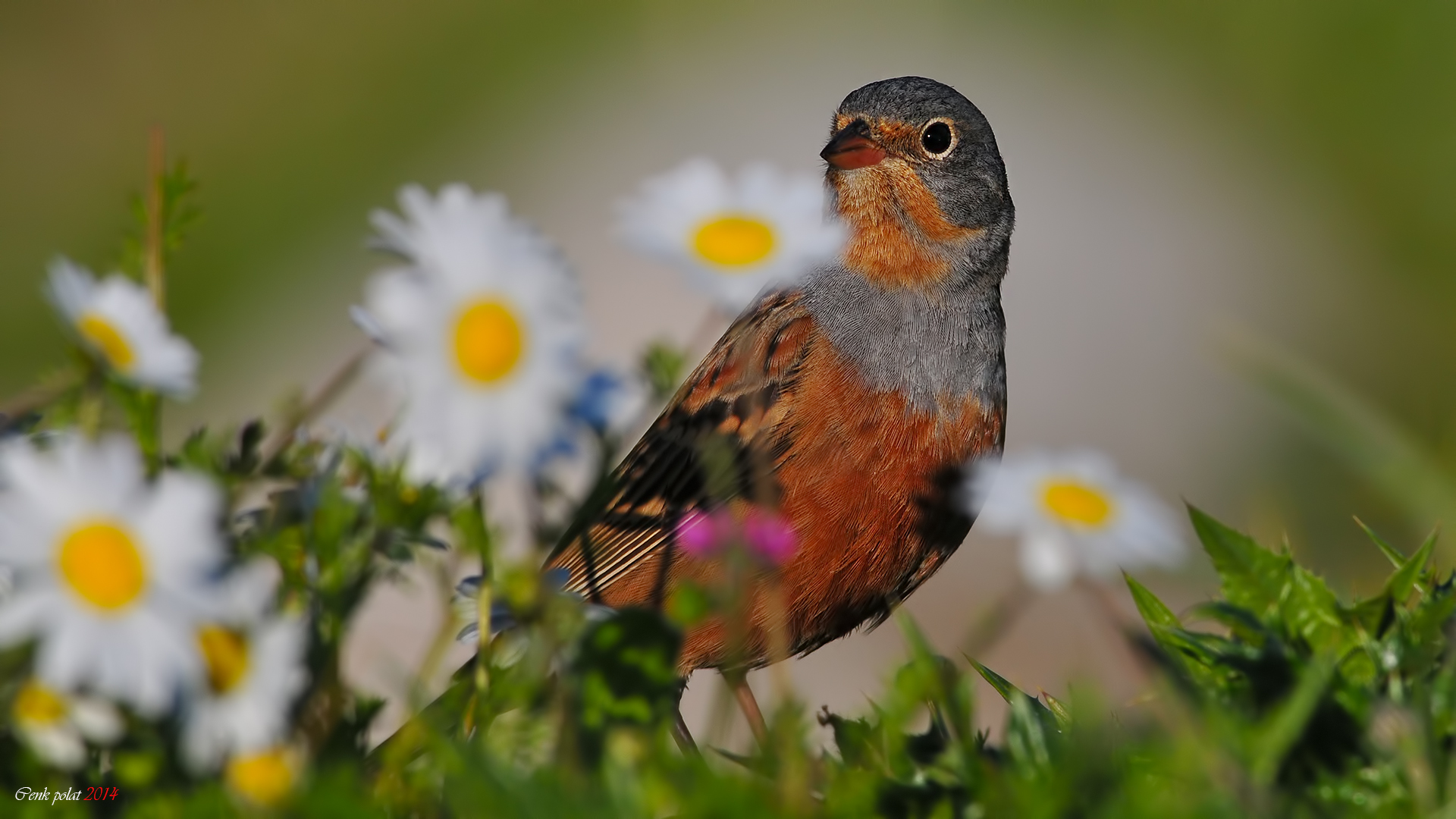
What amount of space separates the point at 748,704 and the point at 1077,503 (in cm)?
210

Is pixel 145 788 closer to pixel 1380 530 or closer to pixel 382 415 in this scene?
pixel 382 415

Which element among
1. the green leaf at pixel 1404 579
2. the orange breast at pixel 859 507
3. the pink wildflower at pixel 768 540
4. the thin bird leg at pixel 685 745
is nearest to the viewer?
the thin bird leg at pixel 685 745

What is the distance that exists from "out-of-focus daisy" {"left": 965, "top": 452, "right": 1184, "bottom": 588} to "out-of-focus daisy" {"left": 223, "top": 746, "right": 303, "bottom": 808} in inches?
35.7

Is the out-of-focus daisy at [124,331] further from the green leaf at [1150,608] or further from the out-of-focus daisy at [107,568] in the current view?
the green leaf at [1150,608]

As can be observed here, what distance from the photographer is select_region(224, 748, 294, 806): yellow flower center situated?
5.98 ft

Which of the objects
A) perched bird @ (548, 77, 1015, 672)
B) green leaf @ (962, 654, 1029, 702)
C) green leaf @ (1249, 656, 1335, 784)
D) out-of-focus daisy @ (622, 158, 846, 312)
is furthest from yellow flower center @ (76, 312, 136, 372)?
perched bird @ (548, 77, 1015, 672)

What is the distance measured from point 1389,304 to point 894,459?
7.26 m

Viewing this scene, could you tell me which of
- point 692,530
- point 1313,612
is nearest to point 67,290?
point 1313,612

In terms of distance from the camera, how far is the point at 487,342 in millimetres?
1869

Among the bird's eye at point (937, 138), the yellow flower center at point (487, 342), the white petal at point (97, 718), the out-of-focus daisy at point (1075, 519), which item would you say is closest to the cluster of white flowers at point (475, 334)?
the yellow flower center at point (487, 342)

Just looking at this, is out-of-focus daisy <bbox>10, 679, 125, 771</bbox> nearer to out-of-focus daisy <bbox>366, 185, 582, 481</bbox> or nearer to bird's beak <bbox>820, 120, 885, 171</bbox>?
out-of-focus daisy <bbox>366, 185, 582, 481</bbox>

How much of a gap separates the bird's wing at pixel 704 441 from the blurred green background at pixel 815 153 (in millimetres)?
3812

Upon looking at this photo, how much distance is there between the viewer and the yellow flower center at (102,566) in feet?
5.41

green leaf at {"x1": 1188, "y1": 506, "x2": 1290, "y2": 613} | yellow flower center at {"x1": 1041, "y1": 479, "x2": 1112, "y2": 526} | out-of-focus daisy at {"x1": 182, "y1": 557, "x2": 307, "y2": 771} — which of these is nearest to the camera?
out-of-focus daisy at {"x1": 182, "y1": 557, "x2": 307, "y2": 771}
